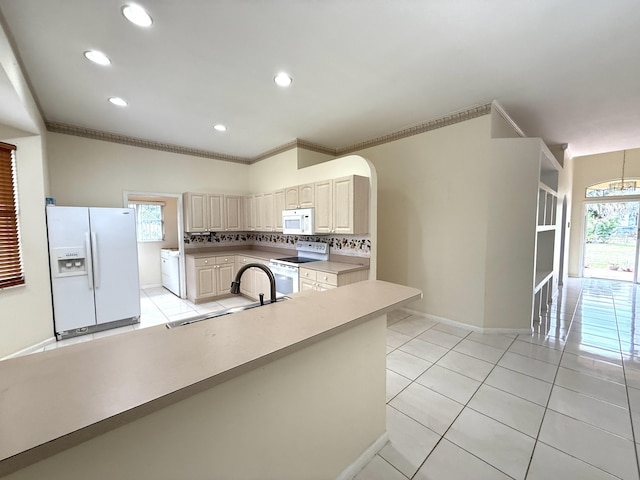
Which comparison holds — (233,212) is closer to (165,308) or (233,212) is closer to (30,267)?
(165,308)

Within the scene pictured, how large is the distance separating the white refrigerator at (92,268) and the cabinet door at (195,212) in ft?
3.82

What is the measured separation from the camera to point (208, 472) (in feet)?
3.24

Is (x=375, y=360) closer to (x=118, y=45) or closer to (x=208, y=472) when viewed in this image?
(x=208, y=472)

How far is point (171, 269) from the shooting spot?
221 inches

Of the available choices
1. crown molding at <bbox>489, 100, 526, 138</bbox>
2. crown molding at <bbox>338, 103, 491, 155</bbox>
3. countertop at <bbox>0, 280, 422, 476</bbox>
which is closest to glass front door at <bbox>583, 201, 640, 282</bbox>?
crown molding at <bbox>489, 100, 526, 138</bbox>

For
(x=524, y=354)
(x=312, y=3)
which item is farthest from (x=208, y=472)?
(x=524, y=354)

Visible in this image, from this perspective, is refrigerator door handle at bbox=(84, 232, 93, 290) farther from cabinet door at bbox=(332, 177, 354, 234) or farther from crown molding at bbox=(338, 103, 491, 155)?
crown molding at bbox=(338, 103, 491, 155)

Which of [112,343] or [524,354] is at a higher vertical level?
[112,343]

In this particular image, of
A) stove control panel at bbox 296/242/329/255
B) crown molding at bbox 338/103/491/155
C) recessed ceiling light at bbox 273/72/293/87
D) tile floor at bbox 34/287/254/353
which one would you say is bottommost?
tile floor at bbox 34/287/254/353

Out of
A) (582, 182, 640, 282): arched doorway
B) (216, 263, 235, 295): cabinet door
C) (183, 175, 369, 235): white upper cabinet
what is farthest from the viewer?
(582, 182, 640, 282): arched doorway

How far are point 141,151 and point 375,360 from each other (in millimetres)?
5123

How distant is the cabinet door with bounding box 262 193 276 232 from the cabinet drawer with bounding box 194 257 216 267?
1159mm

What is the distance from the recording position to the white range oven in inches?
157

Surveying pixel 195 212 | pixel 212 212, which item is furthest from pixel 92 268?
pixel 212 212
